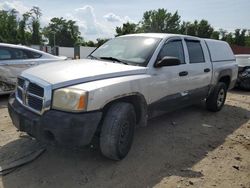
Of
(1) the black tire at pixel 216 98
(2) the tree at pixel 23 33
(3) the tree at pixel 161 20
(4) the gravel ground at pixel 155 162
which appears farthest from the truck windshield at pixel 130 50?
(3) the tree at pixel 161 20

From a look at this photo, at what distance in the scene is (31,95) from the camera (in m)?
3.78

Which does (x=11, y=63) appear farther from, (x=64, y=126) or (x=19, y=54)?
(x=64, y=126)

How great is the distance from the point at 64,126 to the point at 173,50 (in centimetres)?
278

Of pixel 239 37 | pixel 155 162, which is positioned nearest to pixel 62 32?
pixel 239 37

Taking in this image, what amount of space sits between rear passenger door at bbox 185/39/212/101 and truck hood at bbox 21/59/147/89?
1.67m

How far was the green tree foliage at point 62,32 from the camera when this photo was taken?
76894 mm

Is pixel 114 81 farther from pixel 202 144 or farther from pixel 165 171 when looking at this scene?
pixel 202 144

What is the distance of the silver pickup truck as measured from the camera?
11.3 ft

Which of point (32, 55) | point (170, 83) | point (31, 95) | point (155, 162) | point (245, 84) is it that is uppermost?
point (32, 55)

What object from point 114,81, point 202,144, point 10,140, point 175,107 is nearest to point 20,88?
point 10,140

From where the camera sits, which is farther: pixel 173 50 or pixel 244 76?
pixel 244 76

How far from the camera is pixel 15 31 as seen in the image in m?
54.0

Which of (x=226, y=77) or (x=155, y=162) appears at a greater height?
Answer: (x=226, y=77)

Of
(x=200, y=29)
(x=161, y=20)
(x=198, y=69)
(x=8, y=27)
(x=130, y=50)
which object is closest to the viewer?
(x=130, y=50)
